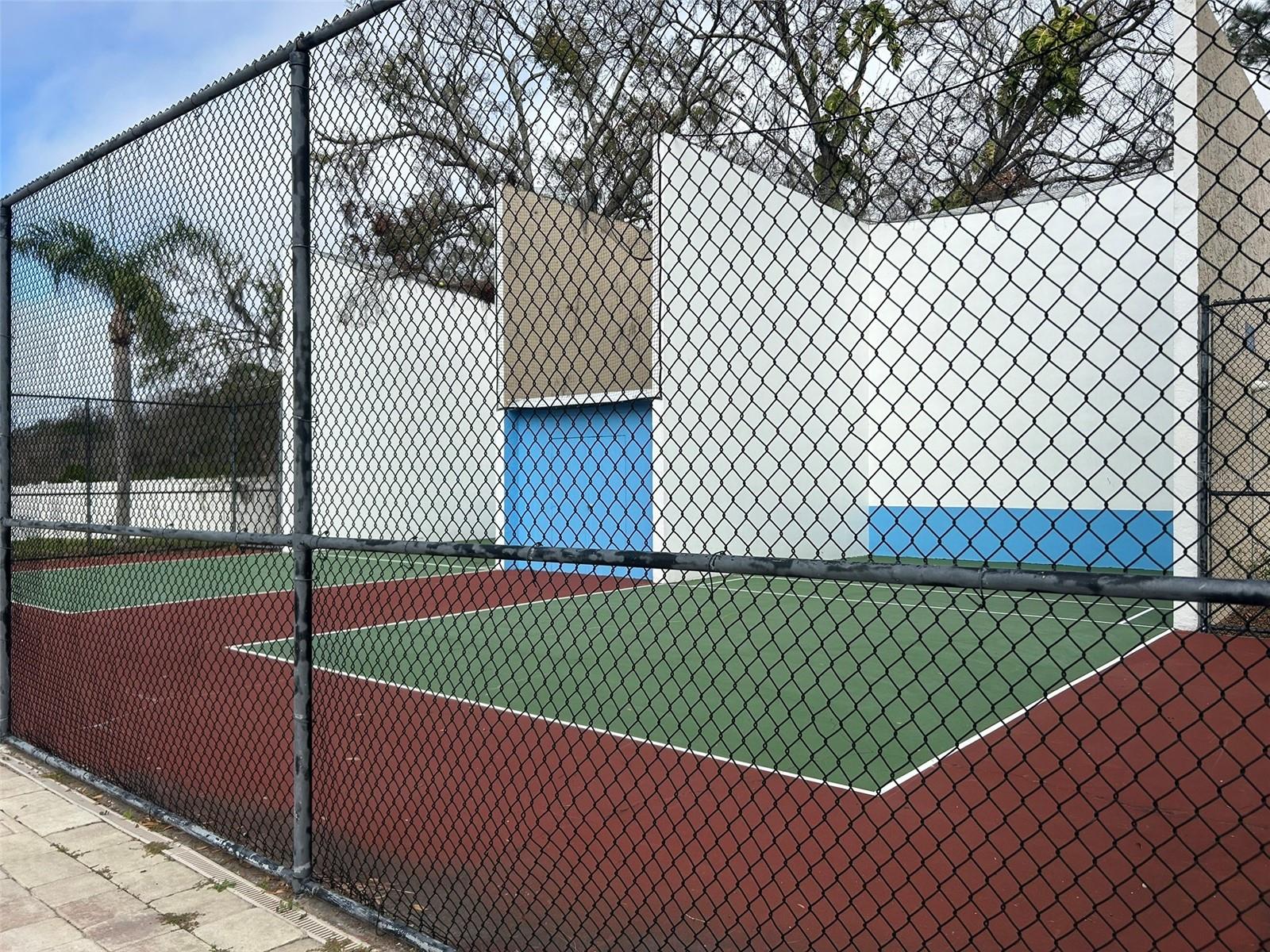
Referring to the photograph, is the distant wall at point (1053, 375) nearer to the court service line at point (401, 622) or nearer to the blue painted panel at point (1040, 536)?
the blue painted panel at point (1040, 536)

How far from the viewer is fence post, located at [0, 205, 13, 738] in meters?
4.95

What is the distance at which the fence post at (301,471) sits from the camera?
10.5 feet

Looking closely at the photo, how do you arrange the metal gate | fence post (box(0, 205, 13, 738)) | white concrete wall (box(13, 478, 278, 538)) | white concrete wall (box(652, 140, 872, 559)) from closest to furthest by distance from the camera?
fence post (box(0, 205, 13, 738)) < the metal gate < white concrete wall (box(652, 140, 872, 559)) < white concrete wall (box(13, 478, 278, 538))

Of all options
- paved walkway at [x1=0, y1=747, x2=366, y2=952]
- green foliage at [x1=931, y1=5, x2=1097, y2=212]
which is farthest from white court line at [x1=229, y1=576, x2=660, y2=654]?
green foliage at [x1=931, y1=5, x2=1097, y2=212]

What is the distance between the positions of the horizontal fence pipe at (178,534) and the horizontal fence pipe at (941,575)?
0.83 metres

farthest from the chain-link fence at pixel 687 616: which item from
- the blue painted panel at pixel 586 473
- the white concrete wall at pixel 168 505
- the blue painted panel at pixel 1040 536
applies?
the white concrete wall at pixel 168 505

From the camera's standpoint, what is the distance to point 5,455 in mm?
5008

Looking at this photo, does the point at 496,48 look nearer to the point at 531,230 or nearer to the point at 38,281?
the point at 38,281

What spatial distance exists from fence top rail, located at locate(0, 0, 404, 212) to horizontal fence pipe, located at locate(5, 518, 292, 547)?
1.67 metres

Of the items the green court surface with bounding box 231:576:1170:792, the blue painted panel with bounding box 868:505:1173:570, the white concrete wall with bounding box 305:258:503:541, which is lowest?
the green court surface with bounding box 231:576:1170:792

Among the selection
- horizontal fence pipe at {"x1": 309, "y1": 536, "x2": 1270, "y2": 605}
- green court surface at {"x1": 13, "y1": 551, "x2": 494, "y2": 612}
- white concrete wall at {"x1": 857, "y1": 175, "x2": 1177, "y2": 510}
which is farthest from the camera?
white concrete wall at {"x1": 857, "y1": 175, "x2": 1177, "y2": 510}

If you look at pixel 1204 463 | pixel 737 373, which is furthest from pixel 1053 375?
pixel 1204 463

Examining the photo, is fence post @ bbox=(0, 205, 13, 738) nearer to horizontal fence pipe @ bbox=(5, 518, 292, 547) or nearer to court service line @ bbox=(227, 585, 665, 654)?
horizontal fence pipe @ bbox=(5, 518, 292, 547)

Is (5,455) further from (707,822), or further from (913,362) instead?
(913,362)
